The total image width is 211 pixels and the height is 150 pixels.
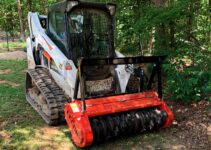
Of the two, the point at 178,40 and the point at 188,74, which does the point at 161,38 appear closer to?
the point at 178,40

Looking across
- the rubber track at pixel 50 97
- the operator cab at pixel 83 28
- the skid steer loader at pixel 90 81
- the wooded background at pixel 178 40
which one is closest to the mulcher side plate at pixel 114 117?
the skid steer loader at pixel 90 81

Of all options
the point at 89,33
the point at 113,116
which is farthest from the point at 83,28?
the point at 113,116

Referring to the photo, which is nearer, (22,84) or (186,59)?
(186,59)

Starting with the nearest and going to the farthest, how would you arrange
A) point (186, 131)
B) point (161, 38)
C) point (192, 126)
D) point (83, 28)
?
point (186, 131) → point (192, 126) → point (83, 28) → point (161, 38)

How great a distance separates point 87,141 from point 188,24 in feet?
12.9

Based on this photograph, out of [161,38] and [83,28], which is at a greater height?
[83,28]

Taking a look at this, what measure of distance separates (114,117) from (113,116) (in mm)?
31

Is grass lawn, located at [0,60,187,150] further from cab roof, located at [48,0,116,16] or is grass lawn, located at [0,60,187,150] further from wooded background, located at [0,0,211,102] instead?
cab roof, located at [48,0,116,16]

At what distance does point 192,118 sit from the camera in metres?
5.34

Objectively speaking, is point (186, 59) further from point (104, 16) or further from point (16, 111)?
point (16, 111)

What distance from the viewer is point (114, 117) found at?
4.67 metres

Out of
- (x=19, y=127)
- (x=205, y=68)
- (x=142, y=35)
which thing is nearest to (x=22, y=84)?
(x=19, y=127)

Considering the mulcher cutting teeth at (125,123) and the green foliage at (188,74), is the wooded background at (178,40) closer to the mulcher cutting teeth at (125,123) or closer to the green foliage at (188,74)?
the green foliage at (188,74)

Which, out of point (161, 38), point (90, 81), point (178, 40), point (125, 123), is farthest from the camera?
point (161, 38)
